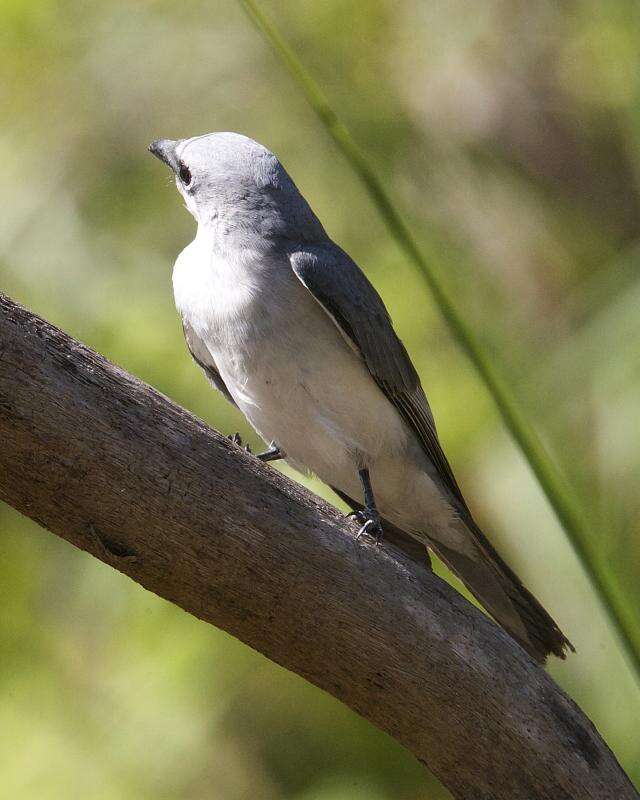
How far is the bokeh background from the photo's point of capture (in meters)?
3.20

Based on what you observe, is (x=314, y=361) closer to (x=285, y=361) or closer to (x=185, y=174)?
(x=285, y=361)

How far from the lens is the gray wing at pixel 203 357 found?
2500 millimetres

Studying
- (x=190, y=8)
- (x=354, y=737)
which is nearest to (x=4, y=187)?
(x=190, y=8)

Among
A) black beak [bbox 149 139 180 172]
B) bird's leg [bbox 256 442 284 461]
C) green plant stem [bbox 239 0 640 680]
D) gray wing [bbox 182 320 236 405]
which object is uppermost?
black beak [bbox 149 139 180 172]

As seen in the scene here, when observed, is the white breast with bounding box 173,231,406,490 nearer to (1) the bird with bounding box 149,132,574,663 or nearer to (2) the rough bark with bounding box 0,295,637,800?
(1) the bird with bounding box 149,132,574,663

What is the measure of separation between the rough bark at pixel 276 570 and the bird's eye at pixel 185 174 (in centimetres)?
103

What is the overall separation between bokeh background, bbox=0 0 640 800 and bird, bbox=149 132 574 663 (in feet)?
1.29

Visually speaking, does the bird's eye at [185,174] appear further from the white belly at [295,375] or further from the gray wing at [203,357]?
the gray wing at [203,357]

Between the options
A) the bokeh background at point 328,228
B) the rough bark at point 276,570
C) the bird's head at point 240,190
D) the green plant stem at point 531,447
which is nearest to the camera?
the green plant stem at point 531,447

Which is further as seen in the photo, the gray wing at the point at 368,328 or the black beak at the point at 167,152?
the black beak at the point at 167,152

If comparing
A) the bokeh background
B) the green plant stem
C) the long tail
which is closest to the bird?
the long tail

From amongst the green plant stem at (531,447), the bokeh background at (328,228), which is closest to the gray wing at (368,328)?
the bokeh background at (328,228)

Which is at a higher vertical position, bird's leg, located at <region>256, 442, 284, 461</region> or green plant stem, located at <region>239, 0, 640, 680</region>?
bird's leg, located at <region>256, 442, 284, 461</region>

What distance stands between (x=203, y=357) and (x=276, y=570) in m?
0.88
